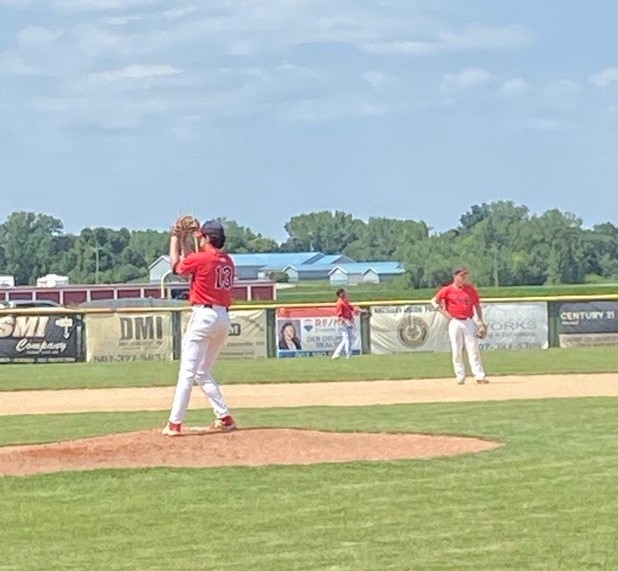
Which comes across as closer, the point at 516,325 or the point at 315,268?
the point at 516,325

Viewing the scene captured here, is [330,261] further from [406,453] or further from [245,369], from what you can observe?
[406,453]

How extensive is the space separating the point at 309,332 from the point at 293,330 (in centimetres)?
44

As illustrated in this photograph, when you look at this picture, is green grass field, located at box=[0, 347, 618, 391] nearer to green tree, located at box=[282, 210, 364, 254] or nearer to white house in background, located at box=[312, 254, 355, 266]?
white house in background, located at box=[312, 254, 355, 266]

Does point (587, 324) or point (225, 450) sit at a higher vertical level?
point (587, 324)

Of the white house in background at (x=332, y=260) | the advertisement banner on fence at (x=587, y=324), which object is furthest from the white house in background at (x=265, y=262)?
the advertisement banner on fence at (x=587, y=324)

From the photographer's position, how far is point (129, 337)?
3741cm

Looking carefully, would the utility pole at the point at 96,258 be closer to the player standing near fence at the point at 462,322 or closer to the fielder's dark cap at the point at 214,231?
the player standing near fence at the point at 462,322

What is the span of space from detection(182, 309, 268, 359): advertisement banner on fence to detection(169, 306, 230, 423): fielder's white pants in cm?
2410

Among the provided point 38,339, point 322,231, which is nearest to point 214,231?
point 38,339

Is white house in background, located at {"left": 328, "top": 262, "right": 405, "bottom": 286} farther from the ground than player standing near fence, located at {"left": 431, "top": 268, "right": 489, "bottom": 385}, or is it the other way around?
white house in background, located at {"left": 328, "top": 262, "right": 405, "bottom": 286}

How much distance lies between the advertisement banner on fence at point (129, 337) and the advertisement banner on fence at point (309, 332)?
9.52 feet

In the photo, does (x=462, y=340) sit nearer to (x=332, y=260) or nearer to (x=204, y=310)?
(x=204, y=310)

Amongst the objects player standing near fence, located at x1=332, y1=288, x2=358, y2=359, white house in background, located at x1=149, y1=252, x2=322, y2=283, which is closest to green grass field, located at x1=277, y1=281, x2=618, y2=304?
player standing near fence, located at x1=332, y1=288, x2=358, y2=359

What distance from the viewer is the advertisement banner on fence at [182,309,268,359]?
122ft
